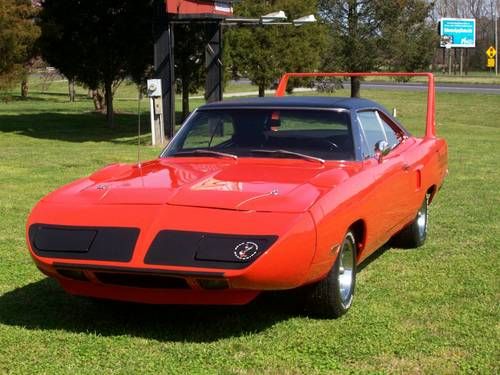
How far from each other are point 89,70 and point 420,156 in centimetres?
1727

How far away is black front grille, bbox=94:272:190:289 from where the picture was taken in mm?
3949

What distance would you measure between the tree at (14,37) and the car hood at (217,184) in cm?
1374

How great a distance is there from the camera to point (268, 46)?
86.5 feet

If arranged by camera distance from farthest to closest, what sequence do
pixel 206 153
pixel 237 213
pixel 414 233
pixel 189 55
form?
1. pixel 189 55
2. pixel 414 233
3. pixel 206 153
4. pixel 237 213

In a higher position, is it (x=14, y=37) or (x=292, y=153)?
(x=14, y=37)

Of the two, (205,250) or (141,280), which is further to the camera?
(141,280)

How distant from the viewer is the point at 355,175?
4766 mm

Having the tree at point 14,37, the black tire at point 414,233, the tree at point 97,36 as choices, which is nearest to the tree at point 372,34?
the tree at point 97,36

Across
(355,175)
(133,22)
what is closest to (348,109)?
(355,175)

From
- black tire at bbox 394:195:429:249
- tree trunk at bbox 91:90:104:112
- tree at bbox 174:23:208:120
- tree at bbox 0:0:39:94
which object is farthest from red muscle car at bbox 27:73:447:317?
tree trunk at bbox 91:90:104:112

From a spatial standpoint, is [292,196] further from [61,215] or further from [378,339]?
[61,215]

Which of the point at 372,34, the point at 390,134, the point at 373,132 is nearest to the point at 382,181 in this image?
the point at 373,132

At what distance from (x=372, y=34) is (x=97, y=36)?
42.1 feet

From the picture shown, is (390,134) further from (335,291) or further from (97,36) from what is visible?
(97,36)
